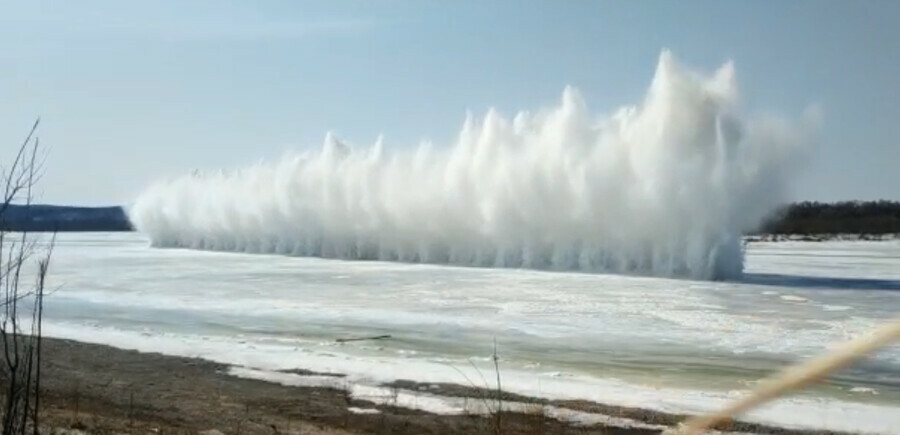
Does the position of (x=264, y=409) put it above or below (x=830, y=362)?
below

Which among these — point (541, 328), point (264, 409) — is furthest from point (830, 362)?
point (541, 328)

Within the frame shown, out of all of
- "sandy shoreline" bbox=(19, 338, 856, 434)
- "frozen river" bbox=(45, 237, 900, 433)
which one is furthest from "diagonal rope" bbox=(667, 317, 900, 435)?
"frozen river" bbox=(45, 237, 900, 433)

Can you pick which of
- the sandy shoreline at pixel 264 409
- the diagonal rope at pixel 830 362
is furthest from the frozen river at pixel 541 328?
the diagonal rope at pixel 830 362

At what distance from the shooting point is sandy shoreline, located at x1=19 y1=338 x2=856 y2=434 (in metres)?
9.91

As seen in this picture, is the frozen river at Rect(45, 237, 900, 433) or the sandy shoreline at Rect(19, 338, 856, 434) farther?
the frozen river at Rect(45, 237, 900, 433)

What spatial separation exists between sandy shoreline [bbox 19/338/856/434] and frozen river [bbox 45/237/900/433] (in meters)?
0.55

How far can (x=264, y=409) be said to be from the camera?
11.1 meters

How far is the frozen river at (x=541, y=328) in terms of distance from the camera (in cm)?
1173

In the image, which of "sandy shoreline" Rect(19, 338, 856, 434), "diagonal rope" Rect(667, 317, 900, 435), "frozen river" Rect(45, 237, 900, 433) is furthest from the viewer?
"frozen river" Rect(45, 237, 900, 433)

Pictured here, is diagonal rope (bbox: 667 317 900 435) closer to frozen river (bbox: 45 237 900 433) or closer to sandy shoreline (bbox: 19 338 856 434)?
sandy shoreline (bbox: 19 338 856 434)

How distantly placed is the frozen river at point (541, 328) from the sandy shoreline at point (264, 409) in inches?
21.5

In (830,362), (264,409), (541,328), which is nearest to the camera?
(830,362)

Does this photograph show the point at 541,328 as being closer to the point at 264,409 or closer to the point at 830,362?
the point at 264,409

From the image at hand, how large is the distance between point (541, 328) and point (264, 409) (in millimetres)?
6987
